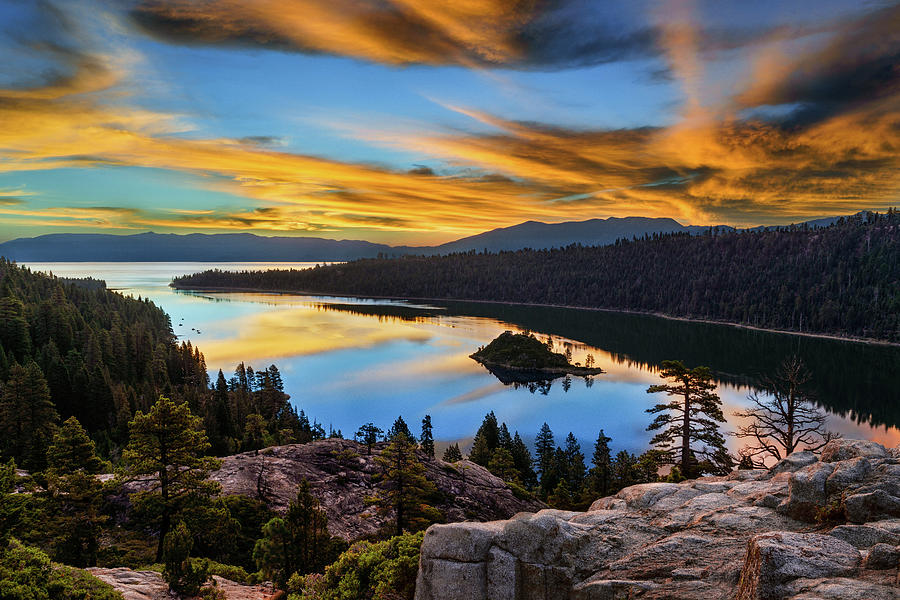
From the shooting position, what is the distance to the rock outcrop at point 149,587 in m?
19.4

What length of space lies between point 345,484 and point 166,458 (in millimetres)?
19513

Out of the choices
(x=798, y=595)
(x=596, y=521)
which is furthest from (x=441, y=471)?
(x=798, y=595)

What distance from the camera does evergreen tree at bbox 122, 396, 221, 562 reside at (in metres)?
26.8

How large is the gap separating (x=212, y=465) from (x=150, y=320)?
174947 mm

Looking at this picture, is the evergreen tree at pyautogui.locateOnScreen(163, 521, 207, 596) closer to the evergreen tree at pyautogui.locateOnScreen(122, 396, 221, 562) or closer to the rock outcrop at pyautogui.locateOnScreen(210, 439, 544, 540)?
the evergreen tree at pyautogui.locateOnScreen(122, 396, 221, 562)

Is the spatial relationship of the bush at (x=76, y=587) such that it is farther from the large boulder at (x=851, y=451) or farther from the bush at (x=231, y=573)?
the large boulder at (x=851, y=451)

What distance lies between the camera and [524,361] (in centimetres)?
15362

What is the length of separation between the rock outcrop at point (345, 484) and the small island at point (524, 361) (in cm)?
9411

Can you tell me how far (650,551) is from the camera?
1383 centimetres

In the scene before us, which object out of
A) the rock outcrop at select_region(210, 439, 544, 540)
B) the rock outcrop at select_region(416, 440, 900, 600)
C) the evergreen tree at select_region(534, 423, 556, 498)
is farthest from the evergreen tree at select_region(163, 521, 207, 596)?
the evergreen tree at select_region(534, 423, 556, 498)

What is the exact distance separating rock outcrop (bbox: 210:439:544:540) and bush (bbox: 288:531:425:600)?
14297 millimetres

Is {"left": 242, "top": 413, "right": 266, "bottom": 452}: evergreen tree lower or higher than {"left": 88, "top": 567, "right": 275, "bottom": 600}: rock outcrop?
lower

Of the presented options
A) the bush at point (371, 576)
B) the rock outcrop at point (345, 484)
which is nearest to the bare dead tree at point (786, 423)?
the bush at point (371, 576)

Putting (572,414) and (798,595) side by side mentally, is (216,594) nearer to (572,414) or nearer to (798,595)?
(798,595)
